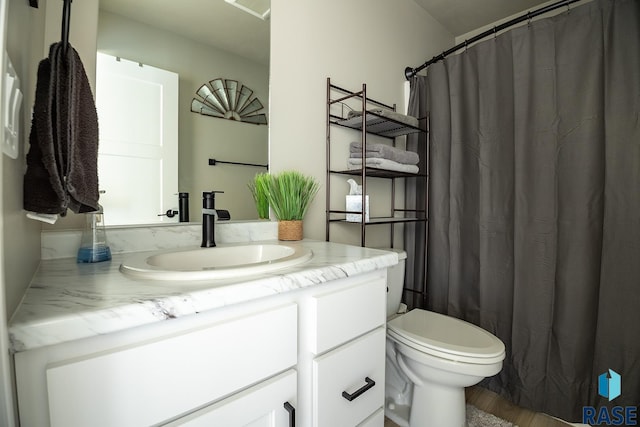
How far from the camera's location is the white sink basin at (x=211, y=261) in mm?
606

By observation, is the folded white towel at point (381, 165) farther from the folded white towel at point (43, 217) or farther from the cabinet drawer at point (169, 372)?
the folded white towel at point (43, 217)

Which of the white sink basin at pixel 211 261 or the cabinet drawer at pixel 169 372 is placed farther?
the white sink basin at pixel 211 261

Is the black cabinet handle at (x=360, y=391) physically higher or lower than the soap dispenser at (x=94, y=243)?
lower

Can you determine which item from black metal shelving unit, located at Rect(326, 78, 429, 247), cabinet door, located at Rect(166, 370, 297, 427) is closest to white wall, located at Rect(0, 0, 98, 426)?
cabinet door, located at Rect(166, 370, 297, 427)

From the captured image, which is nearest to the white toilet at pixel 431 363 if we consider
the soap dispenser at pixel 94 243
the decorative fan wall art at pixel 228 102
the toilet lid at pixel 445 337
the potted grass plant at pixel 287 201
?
the toilet lid at pixel 445 337

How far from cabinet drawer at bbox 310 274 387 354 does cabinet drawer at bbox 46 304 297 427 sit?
8 cm

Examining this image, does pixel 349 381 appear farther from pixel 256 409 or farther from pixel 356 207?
pixel 356 207

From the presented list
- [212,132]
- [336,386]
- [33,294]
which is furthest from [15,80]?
[336,386]

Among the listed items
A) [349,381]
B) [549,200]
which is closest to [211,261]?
[349,381]

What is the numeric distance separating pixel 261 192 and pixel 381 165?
0.64 meters

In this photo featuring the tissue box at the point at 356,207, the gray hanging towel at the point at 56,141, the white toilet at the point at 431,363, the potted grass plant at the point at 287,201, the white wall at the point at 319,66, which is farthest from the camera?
the tissue box at the point at 356,207

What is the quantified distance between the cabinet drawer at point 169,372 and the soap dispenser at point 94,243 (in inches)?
17.8

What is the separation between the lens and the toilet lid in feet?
3.53

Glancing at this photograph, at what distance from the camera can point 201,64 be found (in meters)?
1.10
